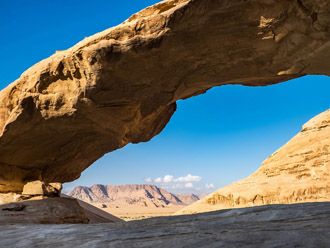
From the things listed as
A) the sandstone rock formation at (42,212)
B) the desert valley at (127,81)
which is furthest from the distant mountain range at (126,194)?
the sandstone rock formation at (42,212)

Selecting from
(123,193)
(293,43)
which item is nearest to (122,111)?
(293,43)

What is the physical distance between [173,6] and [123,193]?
181599mm

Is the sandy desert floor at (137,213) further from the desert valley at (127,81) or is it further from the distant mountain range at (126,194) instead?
the distant mountain range at (126,194)

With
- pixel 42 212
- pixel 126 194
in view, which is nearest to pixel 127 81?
pixel 42 212

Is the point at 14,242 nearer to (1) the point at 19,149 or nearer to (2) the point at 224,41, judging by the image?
(2) the point at 224,41

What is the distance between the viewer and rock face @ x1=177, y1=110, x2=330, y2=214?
22.9 metres

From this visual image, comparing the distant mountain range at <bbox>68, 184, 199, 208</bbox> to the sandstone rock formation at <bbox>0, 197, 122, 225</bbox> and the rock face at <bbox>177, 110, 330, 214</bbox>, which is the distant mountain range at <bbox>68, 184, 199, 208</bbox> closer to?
the rock face at <bbox>177, 110, 330, 214</bbox>

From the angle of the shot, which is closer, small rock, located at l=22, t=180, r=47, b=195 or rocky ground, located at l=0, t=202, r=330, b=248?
rocky ground, located at l=0, t=202, r=330, b=248

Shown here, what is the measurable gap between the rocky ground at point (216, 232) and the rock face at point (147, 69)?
6.12 m

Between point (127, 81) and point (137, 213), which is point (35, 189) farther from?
point (137, 213)

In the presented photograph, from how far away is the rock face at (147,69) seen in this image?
10016mm

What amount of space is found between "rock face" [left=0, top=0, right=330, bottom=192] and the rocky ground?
6.12 metres

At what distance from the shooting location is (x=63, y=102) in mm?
Answer: 12359

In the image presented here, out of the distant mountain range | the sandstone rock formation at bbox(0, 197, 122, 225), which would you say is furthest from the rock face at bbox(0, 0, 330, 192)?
the distant mountain range
